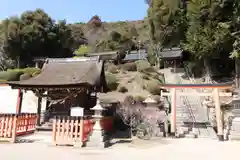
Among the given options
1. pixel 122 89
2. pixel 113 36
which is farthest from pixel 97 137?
pixel 113 36

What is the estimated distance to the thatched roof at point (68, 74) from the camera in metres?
12.7

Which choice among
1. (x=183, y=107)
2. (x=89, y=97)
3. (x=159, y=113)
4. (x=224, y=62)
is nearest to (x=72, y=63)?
(x=89, y=97)

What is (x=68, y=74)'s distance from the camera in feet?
46.0

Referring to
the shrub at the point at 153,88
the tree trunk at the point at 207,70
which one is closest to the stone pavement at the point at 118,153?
the shrub at the point at 153,88

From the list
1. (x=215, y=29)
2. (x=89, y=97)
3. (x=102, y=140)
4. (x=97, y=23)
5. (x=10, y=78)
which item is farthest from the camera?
(x=97, y=23)

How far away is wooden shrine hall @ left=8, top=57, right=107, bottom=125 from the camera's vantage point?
41.8 feet

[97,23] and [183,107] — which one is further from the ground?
[97,23]

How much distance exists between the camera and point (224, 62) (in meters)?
26.9

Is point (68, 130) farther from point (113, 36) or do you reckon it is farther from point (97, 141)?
point (113, 36)

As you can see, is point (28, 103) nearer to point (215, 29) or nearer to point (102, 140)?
point (102, 140)

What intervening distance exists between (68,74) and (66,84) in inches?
72.0

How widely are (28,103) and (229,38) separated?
1823 centimetres

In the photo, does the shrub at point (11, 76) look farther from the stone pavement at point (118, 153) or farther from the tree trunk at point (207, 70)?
the tree trunk at point (207, 70)

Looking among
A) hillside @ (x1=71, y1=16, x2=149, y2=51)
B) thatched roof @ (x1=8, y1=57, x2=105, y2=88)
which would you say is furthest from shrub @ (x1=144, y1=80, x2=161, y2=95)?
hillside @ (x1=71, y1=16, x2=149, y2=51)
